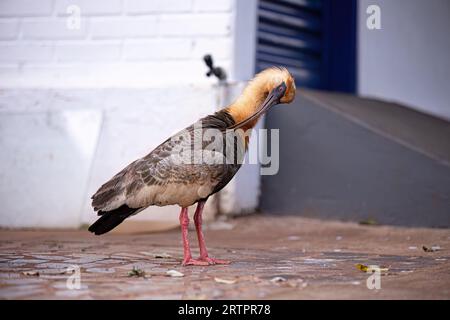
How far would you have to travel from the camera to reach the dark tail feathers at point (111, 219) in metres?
4.48

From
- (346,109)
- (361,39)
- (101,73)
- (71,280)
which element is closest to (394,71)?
(361,39)

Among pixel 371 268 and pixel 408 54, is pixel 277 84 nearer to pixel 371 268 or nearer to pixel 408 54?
pixel 371 268

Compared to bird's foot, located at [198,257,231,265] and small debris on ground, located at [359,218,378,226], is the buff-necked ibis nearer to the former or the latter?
bird's foot, located at [198,257,231,265]

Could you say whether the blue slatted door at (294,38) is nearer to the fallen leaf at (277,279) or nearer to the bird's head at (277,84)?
the bird's head at (277,84)

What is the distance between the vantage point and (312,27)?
8.81 m

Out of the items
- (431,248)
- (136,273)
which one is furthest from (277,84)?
(431,248)

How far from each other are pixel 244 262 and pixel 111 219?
2.81ft

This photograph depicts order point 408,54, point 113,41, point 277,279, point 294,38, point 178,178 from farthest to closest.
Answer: point 408,54
point 294,38
point 113,41
point 178,178
point 277,279

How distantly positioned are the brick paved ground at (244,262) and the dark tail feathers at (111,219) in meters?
0.22

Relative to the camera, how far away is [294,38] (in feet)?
28.4

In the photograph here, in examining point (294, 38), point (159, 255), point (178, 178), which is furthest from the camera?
point (294, 38)
